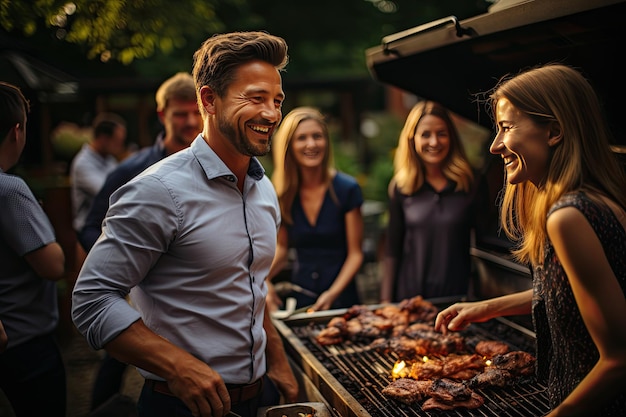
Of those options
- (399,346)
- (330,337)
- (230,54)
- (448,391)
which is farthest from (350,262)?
(230,54)

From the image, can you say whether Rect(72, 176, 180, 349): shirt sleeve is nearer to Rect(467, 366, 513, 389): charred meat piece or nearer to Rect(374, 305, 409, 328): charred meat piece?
Rect(467, 366, 513, 389): charred meat piece

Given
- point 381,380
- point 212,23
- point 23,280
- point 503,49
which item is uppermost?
point 212,23

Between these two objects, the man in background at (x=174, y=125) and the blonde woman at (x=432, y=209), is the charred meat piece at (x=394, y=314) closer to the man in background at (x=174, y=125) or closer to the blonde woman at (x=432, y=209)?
the blonde woman at (x=432, y=209)

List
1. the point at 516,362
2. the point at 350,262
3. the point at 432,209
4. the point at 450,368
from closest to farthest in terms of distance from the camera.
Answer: the point at 516,362
the point at 450,368
the point at 432,209
the point at 350,262

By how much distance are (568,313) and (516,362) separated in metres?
1.29

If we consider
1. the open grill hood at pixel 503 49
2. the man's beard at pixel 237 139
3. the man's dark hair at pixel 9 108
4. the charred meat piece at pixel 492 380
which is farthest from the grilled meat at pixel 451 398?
the man's dark hair at pixel 9 108

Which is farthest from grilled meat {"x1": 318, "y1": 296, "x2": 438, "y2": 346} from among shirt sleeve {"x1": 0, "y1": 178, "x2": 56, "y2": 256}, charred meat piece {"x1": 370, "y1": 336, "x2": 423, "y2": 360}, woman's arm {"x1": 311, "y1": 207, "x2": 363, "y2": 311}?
shirt sleeve {"x1": 0, "y1": 178, "x2": 56, "y2": 256}

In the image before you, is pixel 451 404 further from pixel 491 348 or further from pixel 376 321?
pixel 376 321

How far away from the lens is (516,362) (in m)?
3.15

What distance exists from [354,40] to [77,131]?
932 cm

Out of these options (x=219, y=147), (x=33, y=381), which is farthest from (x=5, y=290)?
(x=219, y=147)

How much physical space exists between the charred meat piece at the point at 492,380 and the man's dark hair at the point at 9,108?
286 cm

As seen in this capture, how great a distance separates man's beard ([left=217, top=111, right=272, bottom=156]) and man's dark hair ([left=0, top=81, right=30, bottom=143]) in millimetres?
1257

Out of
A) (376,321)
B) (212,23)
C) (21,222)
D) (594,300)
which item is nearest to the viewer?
(594,300)
